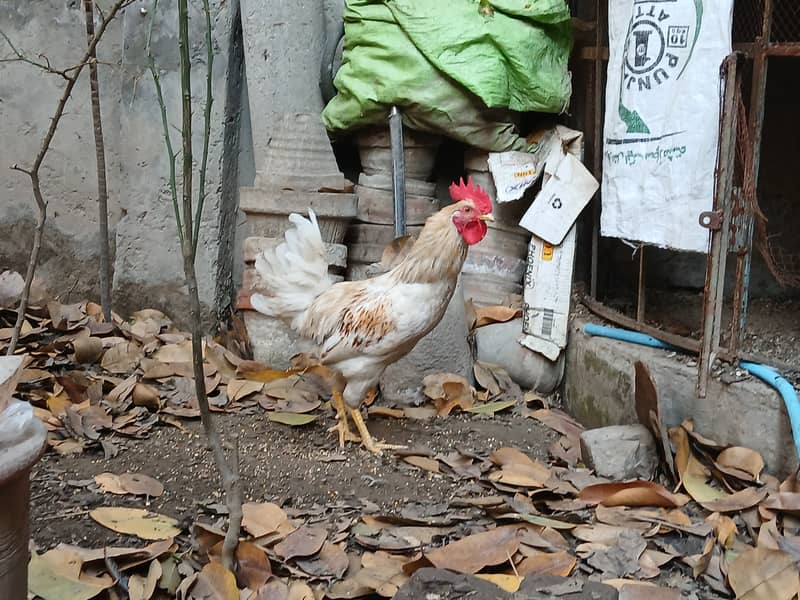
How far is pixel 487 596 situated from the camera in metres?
2.04

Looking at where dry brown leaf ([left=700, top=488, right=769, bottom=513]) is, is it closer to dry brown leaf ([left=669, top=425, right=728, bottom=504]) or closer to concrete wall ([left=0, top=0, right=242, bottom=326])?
dry brown leaf ([left=669, top=425, right=728, bottom=504])

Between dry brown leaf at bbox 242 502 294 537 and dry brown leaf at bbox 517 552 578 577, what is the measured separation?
2.12 feet

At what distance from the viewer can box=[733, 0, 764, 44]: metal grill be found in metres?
3.51

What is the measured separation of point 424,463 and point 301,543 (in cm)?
78

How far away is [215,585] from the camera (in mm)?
2119

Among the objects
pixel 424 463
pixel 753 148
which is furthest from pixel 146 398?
pixel 753 148

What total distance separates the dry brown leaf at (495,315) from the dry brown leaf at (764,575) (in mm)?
1678

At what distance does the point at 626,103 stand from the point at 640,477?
129 cm

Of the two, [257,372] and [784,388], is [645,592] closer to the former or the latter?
[784,388]

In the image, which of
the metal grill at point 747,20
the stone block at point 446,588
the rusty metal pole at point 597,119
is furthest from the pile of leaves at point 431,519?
the metal grill at point 747,20

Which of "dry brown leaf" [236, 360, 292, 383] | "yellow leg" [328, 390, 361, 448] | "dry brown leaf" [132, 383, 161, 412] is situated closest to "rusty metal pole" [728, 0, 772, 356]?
"yellow leg" [328, 390, 361, 448]

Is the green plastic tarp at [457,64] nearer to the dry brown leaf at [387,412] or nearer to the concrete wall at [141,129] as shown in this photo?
the concrete wall at [141,129]

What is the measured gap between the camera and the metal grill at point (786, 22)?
12.1 feet

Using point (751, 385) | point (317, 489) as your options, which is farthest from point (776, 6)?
point (317, 489)
